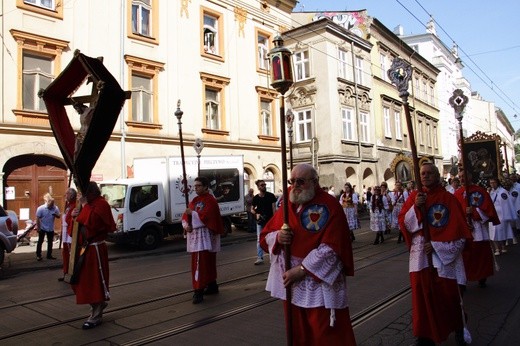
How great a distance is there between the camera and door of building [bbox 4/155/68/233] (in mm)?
14414

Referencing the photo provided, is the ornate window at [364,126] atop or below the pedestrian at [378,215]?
atop

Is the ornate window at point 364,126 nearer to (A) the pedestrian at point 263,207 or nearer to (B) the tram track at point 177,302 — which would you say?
(A) the pedestrian at point 263,207

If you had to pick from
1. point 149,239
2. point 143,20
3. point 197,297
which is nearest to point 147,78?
point 143,20

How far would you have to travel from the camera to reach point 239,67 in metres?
22.4

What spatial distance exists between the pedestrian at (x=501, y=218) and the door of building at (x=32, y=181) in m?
14.1

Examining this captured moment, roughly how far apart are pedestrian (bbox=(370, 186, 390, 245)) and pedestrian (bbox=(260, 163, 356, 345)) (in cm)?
1048

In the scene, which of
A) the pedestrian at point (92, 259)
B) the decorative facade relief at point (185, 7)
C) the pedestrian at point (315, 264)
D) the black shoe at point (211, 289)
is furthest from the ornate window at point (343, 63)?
the pedestrian at point (315, 264)

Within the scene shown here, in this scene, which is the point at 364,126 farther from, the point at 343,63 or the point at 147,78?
the point at 147,78

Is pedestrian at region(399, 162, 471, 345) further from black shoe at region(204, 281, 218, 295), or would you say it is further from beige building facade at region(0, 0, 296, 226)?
beige building facade at region(0, 0, 296, 226)

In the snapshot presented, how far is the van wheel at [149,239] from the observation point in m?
13.9

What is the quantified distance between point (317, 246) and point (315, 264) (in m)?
0.17

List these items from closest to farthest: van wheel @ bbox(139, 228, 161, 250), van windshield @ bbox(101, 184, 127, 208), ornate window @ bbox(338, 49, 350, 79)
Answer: van windshield @ bbox(101, 184, 127, 208) < van wheel @ bbox(139, 228, 161, 250) < ornate window @ bbox(338, 49, 350, 79)

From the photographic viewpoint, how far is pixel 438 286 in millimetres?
4473

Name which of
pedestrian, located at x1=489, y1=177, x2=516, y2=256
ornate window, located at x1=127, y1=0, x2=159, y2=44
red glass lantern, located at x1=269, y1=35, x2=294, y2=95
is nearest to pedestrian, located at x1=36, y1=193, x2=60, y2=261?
ornate window, located at x1=127, y1=0, x2=159, y2=44
